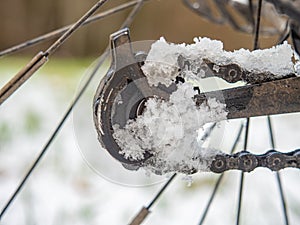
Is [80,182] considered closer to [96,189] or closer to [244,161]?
[96,189]

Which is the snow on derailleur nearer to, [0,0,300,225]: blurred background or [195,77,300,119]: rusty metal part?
[195,77,300,119]: rusty metal part

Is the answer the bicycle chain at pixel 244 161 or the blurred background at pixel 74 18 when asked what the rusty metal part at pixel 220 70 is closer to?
the bicycle chain at pixel 244 161

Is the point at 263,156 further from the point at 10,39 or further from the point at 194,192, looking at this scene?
the point at 10,39

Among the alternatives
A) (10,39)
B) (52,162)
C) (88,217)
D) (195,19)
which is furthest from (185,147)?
(10,39)

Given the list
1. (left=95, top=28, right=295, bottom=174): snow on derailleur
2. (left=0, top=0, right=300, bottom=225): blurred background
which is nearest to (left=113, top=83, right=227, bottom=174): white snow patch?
(left=95, top=28, right=295, bottom=174): snow on derailleur

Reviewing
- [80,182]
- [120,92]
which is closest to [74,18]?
[80,182]

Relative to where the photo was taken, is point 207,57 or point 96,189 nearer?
point 207,57

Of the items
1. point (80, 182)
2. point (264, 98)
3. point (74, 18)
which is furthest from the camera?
point (74, 18)
